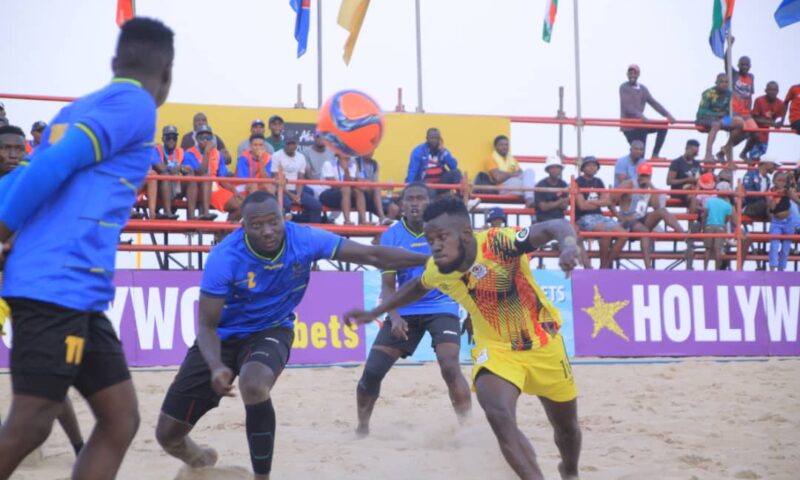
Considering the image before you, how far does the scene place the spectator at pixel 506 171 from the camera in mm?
14062

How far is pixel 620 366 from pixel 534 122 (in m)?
4.62

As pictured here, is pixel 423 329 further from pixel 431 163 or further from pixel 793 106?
pixel 793 106

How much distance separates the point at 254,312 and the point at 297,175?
6998 millimetres

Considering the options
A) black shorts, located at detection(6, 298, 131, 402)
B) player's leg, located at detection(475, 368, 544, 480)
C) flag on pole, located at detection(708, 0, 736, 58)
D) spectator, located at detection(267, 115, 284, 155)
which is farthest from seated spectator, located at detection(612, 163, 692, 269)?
black shorts, located at detection(6, 298, 131, 402)

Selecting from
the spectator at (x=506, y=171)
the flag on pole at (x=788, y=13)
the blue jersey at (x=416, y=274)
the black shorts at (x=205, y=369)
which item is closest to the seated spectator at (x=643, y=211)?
the spectator at (x=506, y=171)

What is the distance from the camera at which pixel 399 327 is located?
7.60 metres

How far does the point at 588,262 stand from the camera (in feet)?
42.7

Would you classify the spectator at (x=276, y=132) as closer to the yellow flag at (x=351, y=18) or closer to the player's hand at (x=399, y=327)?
the yellow flag at (x=351, y=18)

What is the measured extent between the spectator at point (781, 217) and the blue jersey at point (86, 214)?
1186 centimetres

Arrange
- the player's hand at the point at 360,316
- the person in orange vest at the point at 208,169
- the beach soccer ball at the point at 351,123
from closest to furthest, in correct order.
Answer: the player's hand at the point at 360,316, the beach soccer ball at the point at 351,123, the person in orange vest at the point at 208,169

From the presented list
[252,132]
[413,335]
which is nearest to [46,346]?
[413,335]

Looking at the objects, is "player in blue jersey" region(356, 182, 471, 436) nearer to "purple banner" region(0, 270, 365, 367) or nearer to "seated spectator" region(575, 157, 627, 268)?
"purple banner" region(0, 270, 365, 367)

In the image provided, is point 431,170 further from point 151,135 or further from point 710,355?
point 151,135

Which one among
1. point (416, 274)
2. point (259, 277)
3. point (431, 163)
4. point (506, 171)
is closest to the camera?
point (259, 277)
